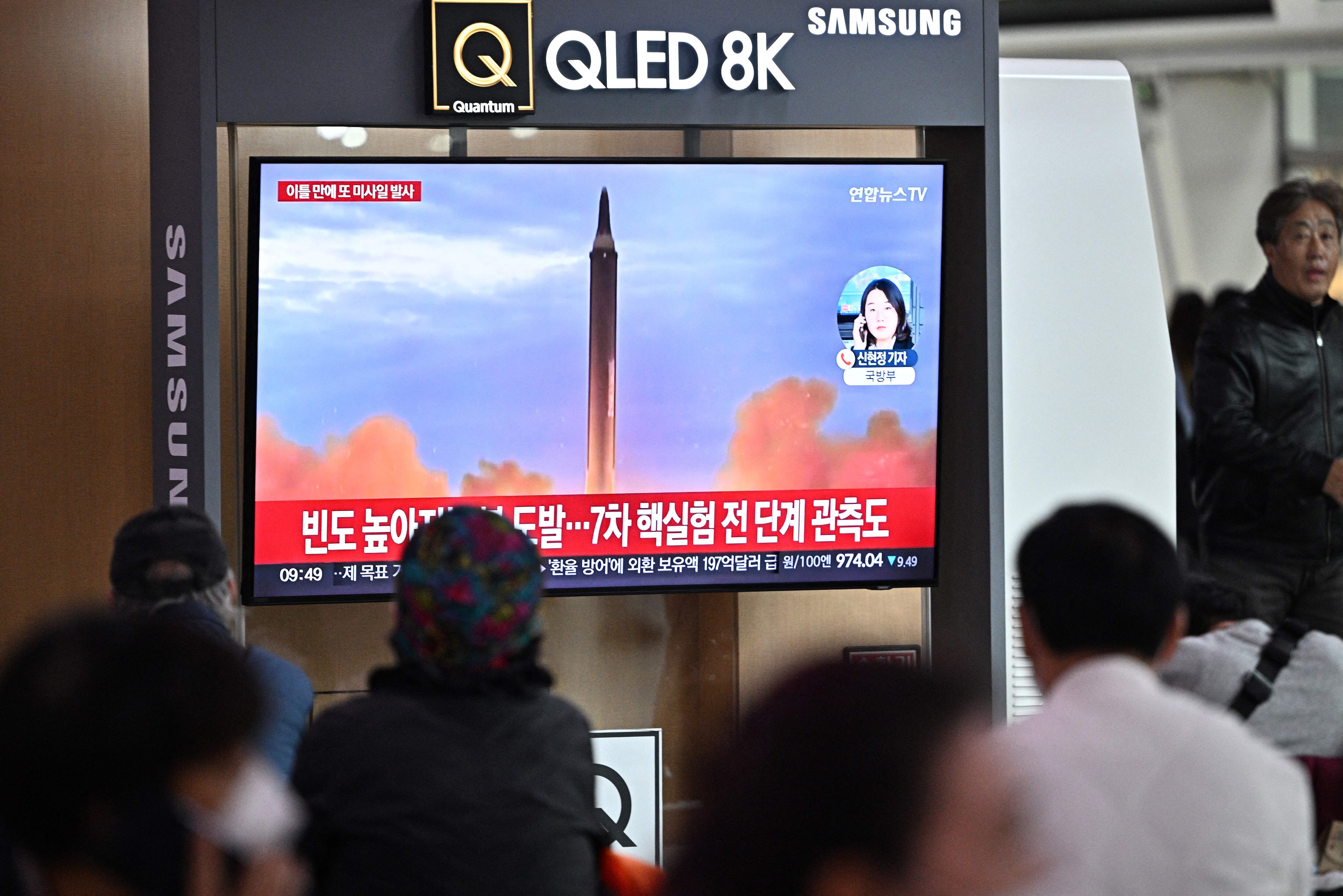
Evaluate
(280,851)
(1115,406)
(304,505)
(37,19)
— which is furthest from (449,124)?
(280,851)

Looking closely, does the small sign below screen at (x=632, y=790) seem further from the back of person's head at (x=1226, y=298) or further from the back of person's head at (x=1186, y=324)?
the back of person's head at (x=1186, y=324)

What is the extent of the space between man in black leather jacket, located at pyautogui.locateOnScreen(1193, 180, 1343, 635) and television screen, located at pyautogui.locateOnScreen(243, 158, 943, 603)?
1110 millimetres

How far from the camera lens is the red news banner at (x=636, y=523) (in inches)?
144

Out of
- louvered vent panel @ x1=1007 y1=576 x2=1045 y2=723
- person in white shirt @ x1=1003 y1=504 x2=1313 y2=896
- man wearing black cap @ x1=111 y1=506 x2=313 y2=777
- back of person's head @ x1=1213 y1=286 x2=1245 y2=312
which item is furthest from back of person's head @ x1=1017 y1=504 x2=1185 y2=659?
back of person's head @ x1=1213 y1=286 x2=1245 y2=312

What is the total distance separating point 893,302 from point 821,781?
298 centimetres

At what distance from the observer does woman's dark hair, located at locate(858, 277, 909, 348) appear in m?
3.79

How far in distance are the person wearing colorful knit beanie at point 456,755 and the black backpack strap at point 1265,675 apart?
1166 millimetres

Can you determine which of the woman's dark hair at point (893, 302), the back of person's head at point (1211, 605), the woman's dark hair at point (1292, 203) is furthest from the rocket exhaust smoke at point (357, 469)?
the woman's dark hair at point (1292, 203)

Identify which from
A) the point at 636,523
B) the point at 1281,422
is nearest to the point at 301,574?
the point at 636,523

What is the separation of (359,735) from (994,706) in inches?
96.3

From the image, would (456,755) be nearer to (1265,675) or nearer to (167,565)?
(167,565)

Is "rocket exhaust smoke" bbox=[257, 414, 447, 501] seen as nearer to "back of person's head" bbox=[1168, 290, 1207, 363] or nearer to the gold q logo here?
the gold q logo

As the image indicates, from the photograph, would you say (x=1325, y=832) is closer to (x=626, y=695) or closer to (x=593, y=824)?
(x=593, y=824)

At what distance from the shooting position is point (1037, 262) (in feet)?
13.6
